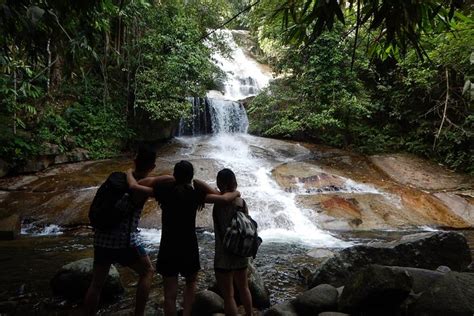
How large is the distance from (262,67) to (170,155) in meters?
13.8

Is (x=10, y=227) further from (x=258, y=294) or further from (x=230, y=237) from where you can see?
(x=230, y=237)

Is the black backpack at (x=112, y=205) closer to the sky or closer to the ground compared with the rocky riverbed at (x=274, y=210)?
closer to the sky

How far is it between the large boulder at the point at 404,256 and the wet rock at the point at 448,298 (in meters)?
1.42

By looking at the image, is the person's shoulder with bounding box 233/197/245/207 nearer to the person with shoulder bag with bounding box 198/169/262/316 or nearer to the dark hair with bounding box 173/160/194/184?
the person with shoulder bag with bounding box 198/169/262/316

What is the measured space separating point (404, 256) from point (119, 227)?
3841 mm

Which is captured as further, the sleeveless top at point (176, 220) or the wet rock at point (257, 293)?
the wet rock at point (257, 293)

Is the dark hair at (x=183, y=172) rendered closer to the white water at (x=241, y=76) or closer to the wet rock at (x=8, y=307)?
the wet rock at (x=8, y=307)

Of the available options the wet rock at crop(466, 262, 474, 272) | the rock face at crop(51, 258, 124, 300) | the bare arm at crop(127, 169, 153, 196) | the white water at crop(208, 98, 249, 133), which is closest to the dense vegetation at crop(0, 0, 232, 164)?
the white water at crop(208, 98, 249, 133)

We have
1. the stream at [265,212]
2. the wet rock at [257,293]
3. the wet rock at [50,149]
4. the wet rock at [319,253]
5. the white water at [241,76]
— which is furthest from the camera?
the white water at [241,76]

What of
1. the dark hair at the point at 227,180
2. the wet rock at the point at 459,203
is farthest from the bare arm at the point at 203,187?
the wet rock at the point at 459,203

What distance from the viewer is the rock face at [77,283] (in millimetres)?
4422

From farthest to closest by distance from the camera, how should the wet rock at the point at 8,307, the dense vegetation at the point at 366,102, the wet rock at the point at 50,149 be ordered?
the dense vegetation at the point at 366,102 < the wet rock at the point at 50,149 < the wet rock at the point at 8,307

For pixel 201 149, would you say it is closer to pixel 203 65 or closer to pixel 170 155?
pixel 170 155

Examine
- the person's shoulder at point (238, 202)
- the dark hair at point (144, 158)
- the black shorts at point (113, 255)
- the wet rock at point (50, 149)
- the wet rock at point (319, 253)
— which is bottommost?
the wet rock at point (319, 253)
